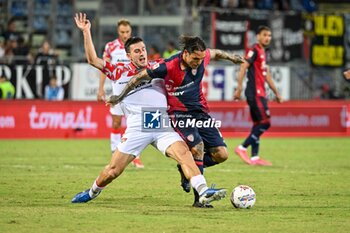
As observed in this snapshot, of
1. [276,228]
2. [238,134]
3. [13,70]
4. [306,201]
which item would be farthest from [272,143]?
[276,228]

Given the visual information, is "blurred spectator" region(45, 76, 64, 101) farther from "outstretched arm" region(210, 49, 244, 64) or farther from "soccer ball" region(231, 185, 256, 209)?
"soccer ball" region(231, 185, 256, 209)

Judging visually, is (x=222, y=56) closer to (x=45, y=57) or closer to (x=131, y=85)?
(x=131, y=85)

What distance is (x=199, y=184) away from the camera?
36.5ft

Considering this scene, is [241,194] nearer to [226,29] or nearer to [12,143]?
[12,143]

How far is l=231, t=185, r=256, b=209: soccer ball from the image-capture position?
37.9ft

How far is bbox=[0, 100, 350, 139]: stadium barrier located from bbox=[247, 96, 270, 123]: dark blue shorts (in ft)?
24.6

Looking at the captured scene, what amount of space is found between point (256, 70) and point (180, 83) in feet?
24.1

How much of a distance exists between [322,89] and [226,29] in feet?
12.9

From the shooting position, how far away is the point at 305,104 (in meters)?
27.8

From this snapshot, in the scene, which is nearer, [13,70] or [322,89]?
[13,70]

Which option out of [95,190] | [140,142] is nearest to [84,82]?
[95,190]

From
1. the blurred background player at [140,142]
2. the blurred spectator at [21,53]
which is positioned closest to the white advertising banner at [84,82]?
the blurred spectator at [21,53]

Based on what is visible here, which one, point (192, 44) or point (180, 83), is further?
point (180, 83)

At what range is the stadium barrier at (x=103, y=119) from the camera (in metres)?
25.4
